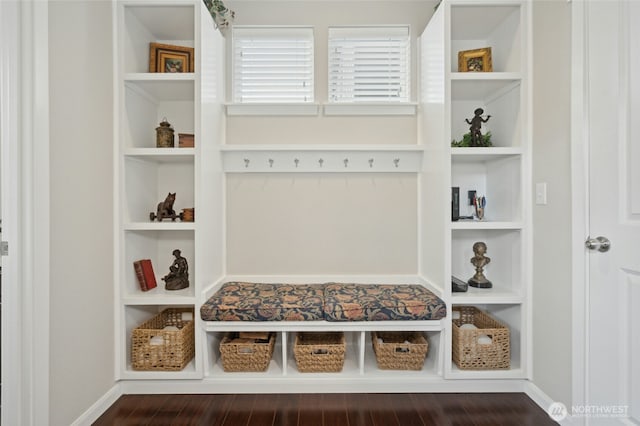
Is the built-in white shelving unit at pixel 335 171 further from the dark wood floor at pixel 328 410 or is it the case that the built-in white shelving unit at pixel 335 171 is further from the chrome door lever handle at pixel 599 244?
the chrome door lever handle at pixel 599 244

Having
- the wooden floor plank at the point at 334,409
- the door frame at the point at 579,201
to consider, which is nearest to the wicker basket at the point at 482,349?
the door frame at the point at 579,201

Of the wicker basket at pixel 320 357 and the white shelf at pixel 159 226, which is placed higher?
the white shelf at pixel 159 226

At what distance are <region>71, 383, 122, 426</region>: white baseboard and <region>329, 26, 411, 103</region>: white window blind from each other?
2.43 meters

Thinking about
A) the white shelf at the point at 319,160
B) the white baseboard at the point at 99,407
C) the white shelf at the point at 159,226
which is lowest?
the white baseboard at the point at 99,407

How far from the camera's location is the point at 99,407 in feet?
6.00

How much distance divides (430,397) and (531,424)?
0.52m

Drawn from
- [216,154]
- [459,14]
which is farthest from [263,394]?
[459,14]

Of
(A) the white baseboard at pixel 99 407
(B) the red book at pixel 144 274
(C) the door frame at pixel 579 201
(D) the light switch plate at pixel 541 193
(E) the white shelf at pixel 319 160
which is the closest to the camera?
(C) the door frame at pixel 579 201

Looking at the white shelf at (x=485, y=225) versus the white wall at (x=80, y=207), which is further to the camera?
the white shelf at (x=485, y=225)

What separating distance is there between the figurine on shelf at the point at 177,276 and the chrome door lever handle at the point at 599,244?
2.32 m

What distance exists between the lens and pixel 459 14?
2.14 m

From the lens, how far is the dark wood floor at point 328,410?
Answer: 1.78 meters

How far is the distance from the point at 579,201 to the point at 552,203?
21 cm

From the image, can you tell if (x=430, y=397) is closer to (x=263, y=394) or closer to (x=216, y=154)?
(x=263, y=394)
